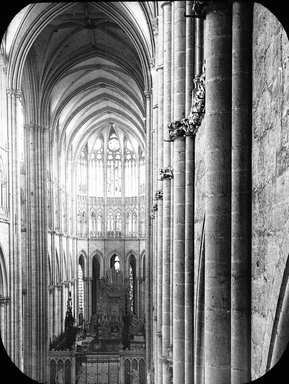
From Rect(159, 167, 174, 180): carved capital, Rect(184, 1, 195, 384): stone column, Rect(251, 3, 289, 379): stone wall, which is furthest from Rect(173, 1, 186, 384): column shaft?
Rect(251, 3, 289, 379): stone wall

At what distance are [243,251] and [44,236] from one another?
86.0 feet

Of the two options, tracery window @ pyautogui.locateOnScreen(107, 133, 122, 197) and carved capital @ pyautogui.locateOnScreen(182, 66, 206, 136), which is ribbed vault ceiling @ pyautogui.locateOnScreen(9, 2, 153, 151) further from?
carved capital @ pyautogui.locateOnScreen(182, 66, 206, 136)

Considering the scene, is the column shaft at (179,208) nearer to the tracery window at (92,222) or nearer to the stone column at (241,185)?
the stone column at (241,185)

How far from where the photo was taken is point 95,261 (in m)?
48.8

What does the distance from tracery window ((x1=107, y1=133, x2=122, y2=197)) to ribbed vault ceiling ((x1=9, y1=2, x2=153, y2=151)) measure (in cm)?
522

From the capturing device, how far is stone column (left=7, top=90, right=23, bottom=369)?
23406 millimetres

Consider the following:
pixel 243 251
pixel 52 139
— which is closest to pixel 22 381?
pixel 243 251

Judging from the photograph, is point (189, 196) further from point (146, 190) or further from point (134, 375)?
point (134, 375)

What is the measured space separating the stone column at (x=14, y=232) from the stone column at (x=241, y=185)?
19544 mm

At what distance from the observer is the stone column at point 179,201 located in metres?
9.59

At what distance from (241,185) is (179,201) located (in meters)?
4.35

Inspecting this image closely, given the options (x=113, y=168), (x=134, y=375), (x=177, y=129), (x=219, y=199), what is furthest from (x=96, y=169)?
(x=219, y=199)

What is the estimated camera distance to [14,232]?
24.0m

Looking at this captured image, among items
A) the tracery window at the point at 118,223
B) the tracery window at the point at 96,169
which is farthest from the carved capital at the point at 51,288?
the tracery window at the point at 96,169
